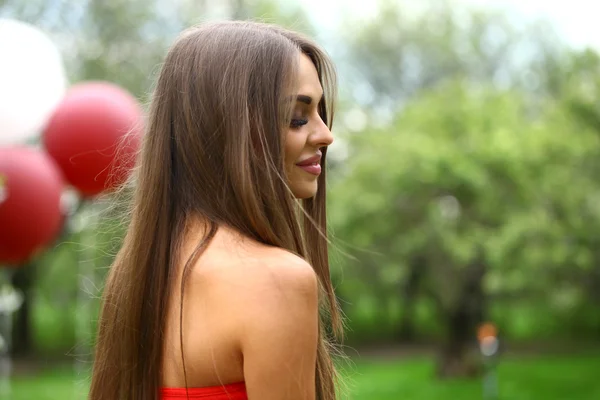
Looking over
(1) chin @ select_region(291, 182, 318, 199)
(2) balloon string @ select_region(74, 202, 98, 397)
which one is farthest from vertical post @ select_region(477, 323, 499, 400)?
(1) chin @ select_region(291, 182, 318, 199)

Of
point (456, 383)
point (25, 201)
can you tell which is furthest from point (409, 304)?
point (25, 201)

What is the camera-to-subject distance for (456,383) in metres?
12.1

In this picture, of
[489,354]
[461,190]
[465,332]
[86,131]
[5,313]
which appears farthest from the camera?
[465,332]

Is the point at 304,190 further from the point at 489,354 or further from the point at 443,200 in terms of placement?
the point at 443,200

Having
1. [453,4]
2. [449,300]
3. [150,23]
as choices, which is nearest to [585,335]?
[449,300]

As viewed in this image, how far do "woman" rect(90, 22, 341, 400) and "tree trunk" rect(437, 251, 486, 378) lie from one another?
11.2m

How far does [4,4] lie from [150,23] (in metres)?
3.13

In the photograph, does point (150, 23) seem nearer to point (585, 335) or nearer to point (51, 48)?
point (51, 48)

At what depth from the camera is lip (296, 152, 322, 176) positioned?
48.4 inches

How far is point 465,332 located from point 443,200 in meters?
2.35

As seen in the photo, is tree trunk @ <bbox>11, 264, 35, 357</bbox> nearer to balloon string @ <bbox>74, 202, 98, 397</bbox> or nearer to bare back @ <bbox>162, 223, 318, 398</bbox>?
balloon string @ <bbox>74, 202, 98, 397</bbox>

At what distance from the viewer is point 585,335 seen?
1730 cm

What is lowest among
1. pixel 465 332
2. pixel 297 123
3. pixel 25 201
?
pixel 465 332

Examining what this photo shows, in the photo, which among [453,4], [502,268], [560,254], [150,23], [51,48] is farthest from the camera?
[453,4]
